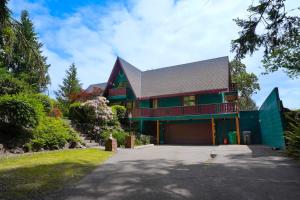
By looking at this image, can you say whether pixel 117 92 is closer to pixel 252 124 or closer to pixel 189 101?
pixel 189 101

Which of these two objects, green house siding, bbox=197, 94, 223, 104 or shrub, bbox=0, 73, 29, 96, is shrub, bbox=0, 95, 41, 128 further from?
green house siding, bbox=197, 94, 223, 104

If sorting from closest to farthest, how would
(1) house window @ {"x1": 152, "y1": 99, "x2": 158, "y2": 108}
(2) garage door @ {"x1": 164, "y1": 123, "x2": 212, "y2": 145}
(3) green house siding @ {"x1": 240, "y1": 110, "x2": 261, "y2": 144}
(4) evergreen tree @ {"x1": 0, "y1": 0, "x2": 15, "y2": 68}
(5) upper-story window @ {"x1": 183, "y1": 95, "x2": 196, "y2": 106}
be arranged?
1. (4) evergreen tree @ {"x1": 0, "y1": 0, "x2": 15, "y2": 68}
2. (3) green house siding @ {"x1": 240, "y1": 110, "x2": 261, "y2": 144}
3. (2) garage door @ {"x1": 164, "y1": 123, "x2": 212, "y2": 145}
4. (5) upper-story window @ {"x1": 183, "y1": 95, "x2": 196, "y2": 106}
5. (1) house window @ {"x1": 152, "y1": 99, "x2": 158, "y2": 108}

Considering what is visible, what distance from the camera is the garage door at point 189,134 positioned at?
24156mm

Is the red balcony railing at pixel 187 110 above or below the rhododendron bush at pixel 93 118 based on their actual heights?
above

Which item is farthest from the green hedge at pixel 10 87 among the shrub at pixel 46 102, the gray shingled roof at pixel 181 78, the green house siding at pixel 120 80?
the green house siding at pixel 120 80

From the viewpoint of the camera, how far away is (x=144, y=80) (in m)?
29.8

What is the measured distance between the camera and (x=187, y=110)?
909 inches

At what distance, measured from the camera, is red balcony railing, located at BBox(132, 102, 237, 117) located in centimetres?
2138

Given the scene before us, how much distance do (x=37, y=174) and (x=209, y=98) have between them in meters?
19.2

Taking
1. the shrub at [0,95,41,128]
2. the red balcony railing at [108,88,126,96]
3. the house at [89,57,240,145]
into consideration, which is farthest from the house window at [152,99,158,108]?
the shrub at [0,95,41,128]

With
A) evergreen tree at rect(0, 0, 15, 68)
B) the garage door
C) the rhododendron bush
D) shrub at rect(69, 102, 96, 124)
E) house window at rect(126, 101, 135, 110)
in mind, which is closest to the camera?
evergreen tree at rect(0, 0, 15, 68)

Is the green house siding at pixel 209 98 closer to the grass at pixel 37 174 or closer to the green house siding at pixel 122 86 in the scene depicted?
the green house siding at pixel 122 86

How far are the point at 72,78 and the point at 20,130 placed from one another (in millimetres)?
32460

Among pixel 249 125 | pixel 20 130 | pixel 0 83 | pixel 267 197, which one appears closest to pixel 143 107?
pixel 249 125
